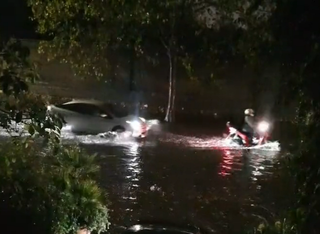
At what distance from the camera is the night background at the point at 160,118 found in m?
3.93

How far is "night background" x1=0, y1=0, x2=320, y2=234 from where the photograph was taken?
3934 millimetres

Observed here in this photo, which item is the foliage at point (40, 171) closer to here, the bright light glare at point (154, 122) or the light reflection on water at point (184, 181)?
the light reflection on water at point (184, 181)

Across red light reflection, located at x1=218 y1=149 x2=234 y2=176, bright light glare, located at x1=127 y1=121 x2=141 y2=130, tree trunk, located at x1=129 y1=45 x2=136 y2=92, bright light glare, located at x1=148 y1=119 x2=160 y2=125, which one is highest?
tree trunk, located at x1=129 y1=45 x2=136 y2=92

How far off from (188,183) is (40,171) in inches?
302

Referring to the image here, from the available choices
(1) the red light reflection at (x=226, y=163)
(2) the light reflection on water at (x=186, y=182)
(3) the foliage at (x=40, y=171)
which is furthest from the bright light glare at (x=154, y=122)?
(3) the foliage at (x=40, y=171)

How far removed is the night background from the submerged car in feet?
0.15

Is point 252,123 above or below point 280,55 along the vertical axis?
below

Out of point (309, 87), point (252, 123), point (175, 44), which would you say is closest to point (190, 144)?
point (252, 123)

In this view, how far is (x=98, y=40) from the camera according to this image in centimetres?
2581

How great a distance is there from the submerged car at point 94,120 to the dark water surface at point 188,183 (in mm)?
867

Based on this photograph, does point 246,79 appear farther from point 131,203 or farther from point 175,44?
point 131,203

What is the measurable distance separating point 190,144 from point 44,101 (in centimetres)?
1494

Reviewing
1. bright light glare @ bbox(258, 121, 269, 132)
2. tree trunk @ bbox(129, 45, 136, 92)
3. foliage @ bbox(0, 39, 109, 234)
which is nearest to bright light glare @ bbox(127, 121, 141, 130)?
bright light glare @ bbox(258, 121, 269, 132)

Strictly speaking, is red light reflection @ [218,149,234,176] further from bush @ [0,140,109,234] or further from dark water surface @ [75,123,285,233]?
bush @ [0,140,109,234]
